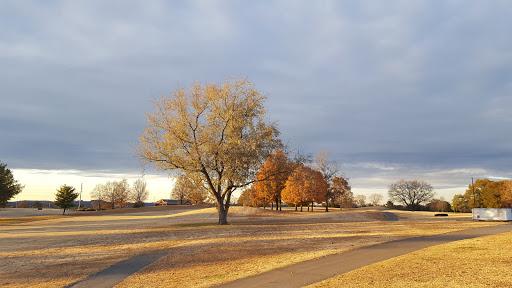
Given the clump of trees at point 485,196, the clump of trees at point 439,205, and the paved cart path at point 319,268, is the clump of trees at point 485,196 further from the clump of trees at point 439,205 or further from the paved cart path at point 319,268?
the paved cart path at point 319,268

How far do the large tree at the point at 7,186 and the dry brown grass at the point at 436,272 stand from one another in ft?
205

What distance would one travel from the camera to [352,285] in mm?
9094

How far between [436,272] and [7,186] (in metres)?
67.5

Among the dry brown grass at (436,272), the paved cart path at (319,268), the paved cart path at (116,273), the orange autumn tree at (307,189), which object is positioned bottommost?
the paved cart path at (116,273)

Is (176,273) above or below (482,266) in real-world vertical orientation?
below

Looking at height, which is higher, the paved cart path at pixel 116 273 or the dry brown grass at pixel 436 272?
the dry brown grass at pixel 436 272

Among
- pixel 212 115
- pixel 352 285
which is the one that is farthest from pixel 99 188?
pixel 352 285

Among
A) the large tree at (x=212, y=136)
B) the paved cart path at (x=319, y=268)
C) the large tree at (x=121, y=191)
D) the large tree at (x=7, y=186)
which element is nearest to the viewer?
the paved cart path at (x=319, y=268)

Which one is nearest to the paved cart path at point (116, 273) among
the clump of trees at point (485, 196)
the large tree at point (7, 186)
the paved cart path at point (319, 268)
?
the paved cart path at point (319, 268)

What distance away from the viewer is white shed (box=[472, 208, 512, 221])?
45994mm

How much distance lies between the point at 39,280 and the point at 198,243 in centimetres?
984

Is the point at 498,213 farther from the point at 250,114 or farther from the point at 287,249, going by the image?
the point at 287,249

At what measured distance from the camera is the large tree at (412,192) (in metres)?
97.3

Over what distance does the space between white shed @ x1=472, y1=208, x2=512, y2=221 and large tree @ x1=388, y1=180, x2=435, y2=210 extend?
163 feet
